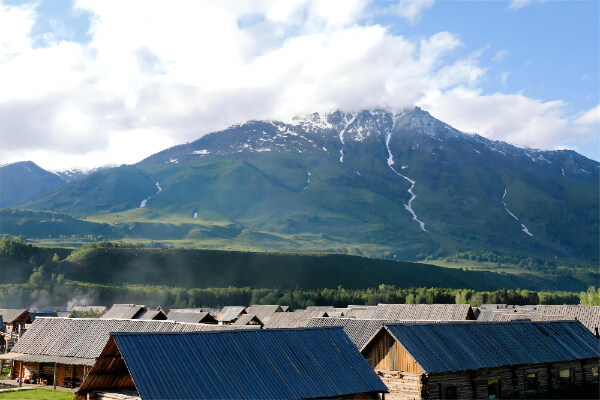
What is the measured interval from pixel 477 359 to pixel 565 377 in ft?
35.5

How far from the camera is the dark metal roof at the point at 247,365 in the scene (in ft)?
91.3

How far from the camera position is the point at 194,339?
3108 centimetres

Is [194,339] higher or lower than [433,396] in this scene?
higher

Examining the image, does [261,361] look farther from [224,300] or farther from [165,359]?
[224,300]

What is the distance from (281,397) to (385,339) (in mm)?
15122

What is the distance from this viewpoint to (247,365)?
3072 cm

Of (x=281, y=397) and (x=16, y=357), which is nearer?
(x=281, y=397)

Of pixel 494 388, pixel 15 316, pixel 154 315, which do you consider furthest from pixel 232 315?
pixel 494 388

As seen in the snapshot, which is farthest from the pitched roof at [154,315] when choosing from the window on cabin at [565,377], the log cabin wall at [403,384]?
the window on cabin at [565,377]

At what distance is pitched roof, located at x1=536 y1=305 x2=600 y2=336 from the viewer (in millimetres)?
62784

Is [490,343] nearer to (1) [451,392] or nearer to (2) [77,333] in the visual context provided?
(1) [451,392]

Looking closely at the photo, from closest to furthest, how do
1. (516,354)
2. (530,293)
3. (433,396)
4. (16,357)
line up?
(433,396) → (516,354) → (16,357) → (530,293)

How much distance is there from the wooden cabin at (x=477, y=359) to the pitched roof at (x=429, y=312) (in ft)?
64.3

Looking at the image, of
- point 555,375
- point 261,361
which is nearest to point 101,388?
point 261,361
